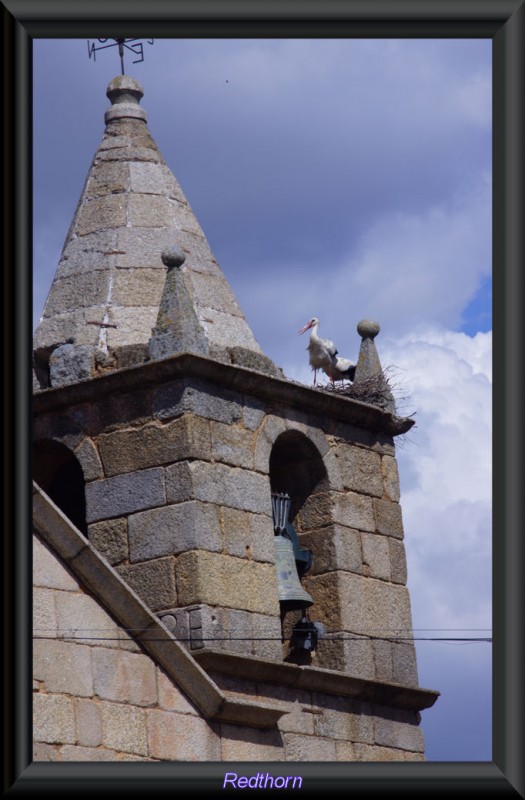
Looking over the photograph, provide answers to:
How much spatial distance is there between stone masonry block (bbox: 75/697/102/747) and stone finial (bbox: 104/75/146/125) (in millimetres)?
6631

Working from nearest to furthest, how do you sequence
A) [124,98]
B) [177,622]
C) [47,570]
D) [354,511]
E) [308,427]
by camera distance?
[47,570] < [177,622] < [308,427] < [354,511] < [124,98]

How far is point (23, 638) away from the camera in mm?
6832

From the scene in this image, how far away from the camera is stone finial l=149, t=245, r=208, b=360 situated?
1331 cm

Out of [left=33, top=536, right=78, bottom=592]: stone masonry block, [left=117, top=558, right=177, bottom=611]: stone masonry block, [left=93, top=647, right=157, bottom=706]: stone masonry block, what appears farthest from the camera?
[left=117, top=558, right=177, bottom=611]: stone masonry block

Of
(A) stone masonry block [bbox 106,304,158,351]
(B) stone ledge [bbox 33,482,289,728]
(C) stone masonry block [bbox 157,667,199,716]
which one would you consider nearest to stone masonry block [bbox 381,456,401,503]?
(A) stone masonry block [bbox 106,304,158,351]

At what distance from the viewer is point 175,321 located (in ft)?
43.9

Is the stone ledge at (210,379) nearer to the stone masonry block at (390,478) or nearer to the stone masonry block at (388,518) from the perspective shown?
the stone masonry block at (390,478)

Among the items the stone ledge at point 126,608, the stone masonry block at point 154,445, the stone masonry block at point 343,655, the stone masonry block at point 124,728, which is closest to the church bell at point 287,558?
the stone masonry block at point 343,655

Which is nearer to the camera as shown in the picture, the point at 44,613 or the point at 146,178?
the point at 44,613

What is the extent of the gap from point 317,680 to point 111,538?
1.61 m

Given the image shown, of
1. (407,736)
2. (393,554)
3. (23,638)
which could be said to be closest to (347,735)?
(407,736)

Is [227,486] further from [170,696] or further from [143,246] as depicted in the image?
[170,696]

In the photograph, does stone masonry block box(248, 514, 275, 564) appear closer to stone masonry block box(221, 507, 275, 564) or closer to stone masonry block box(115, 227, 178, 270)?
stone masonry block box(221, 507, 275, 564)

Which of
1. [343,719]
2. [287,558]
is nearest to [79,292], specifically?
[287,558]
